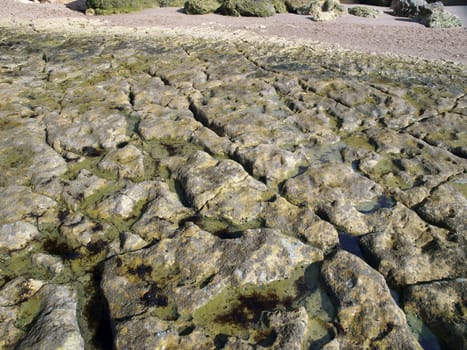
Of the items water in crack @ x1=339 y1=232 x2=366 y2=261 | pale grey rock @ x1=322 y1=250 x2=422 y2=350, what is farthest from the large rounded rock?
water in crack @ x1=339 y1=232 x2=366 y2=261

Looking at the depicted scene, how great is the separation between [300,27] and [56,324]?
→ 9.29m

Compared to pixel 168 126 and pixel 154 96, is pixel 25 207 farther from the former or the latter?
pixel 154 96

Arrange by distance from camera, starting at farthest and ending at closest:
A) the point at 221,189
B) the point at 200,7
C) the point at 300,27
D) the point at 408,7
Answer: the point at 408,7, the point at 200,7, the point at 300,27, the point at 221,189

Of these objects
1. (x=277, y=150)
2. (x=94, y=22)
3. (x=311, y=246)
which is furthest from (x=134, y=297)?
(x=94, y=22)

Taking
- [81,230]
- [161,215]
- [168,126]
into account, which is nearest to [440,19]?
[168,126]

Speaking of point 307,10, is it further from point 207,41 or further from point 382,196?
point 382,196

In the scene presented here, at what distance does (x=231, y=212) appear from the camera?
113 inches

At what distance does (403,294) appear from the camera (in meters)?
2.27

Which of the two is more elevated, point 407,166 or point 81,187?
point 407,166

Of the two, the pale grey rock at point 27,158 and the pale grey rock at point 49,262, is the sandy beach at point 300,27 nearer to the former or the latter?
the pale grey rock at point 27,158

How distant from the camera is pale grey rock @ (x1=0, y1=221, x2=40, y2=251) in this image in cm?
255

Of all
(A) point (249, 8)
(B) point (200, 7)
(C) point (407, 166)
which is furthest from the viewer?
(B) point (200, 7)

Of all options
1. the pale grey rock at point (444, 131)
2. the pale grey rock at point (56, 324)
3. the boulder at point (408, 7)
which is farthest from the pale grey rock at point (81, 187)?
the boulder at point (408, 7)

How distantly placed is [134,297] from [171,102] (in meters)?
2.98
